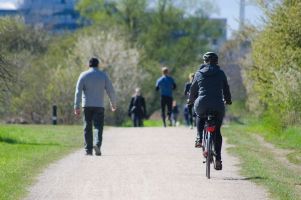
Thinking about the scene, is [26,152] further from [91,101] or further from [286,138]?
[286,138]

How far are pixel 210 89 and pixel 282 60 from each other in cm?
1175

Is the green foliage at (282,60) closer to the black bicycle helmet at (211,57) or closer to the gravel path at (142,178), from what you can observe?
the gravel path at (142,178)

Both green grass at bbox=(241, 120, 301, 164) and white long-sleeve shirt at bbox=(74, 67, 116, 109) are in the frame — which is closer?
white long-sleeve shirt at bbox=(74, 67, 116, 109)

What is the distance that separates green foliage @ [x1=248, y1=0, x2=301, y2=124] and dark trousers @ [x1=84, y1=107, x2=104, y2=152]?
7.29 m

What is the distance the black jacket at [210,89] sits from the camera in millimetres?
15570

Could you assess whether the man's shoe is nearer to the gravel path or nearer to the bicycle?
the gravel path

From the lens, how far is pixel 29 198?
508 inches

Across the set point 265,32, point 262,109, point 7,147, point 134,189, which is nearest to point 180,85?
point 262,109

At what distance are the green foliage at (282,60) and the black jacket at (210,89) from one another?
9489 mm

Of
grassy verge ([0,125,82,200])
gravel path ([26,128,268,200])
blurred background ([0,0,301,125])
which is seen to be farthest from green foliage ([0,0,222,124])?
gravel path ([26,128,268,200])

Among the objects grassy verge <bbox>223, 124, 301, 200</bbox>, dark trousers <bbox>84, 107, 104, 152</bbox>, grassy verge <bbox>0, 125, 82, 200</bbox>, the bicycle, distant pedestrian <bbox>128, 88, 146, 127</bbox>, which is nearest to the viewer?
grassy verge <bbox>223, 124, 301, 200</bbox>

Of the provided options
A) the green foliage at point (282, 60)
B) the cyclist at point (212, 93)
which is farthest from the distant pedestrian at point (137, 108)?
the cyclist at point (212, 93)

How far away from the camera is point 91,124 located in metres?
19.9

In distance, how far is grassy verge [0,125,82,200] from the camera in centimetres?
1426
